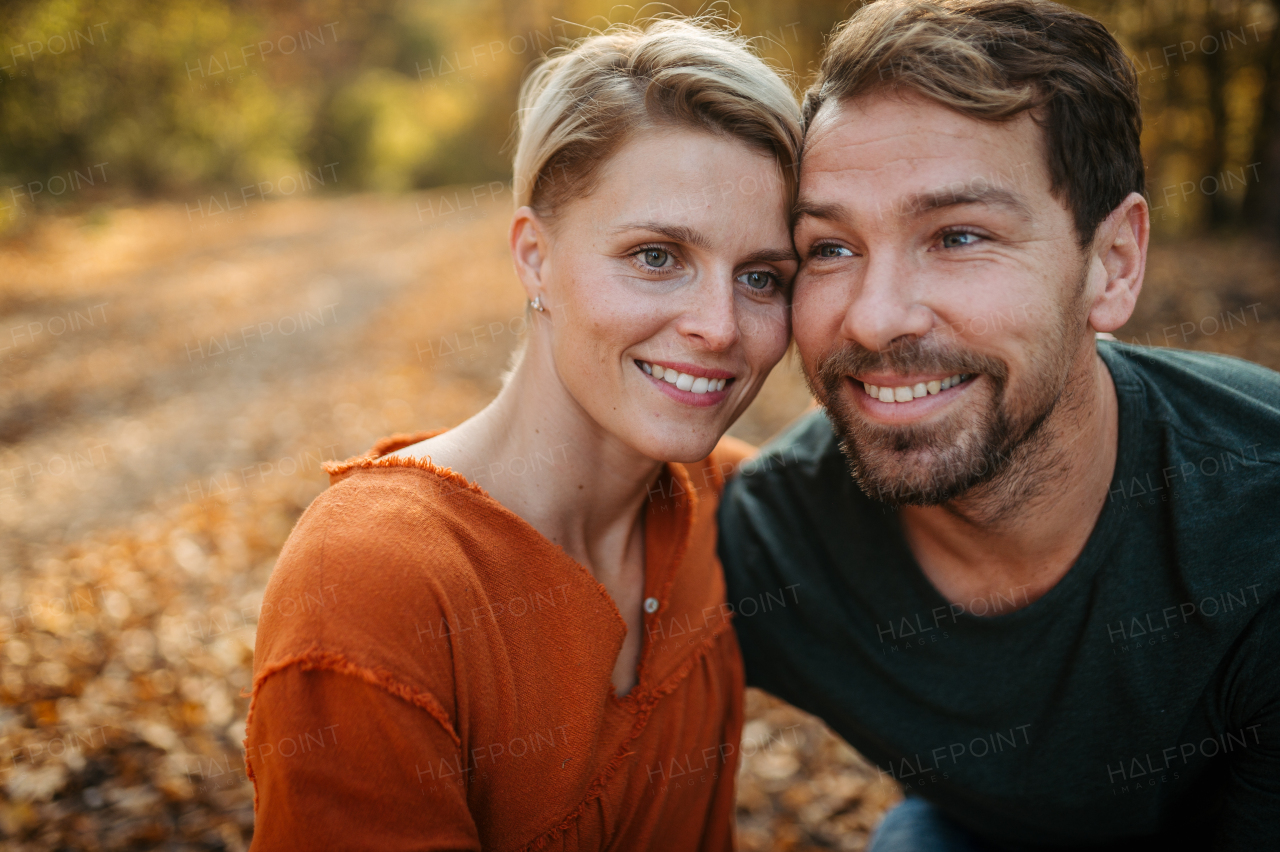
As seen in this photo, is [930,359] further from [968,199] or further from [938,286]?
[968,199]

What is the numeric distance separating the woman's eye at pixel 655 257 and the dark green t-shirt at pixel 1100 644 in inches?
37.9

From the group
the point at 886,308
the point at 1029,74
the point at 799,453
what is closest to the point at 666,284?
the point at 886,308

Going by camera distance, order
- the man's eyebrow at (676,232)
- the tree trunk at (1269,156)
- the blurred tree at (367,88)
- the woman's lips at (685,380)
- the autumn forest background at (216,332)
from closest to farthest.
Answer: the man's eyebrow at (676,232) < the woman's lips at (685,380) < the autumn forest background at (216,332) < the tree trunk at (1269,156) < the blurred tree at (367,88)

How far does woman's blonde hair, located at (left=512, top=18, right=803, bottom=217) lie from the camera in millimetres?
1969

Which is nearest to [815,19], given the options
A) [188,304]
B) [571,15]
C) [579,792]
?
[571,15]

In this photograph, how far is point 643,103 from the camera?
78.0 inches

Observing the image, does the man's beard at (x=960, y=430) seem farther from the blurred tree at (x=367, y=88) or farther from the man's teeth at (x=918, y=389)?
the blurred tree at (x=367, y=88)

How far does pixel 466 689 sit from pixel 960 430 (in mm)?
1374

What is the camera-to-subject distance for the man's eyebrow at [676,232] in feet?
6.24

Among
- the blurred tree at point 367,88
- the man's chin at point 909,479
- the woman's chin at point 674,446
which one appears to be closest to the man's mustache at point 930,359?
the man's chin at point 909,479

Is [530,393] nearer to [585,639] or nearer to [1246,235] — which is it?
[585,639]

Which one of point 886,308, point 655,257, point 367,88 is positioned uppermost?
point 655,257

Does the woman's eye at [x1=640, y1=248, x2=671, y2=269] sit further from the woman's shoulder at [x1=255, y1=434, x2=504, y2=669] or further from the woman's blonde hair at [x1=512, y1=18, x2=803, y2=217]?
the woman's shoulder at [x1=255, y1=434, x2=504, y2=669]

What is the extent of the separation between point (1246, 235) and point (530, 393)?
12222 mm
